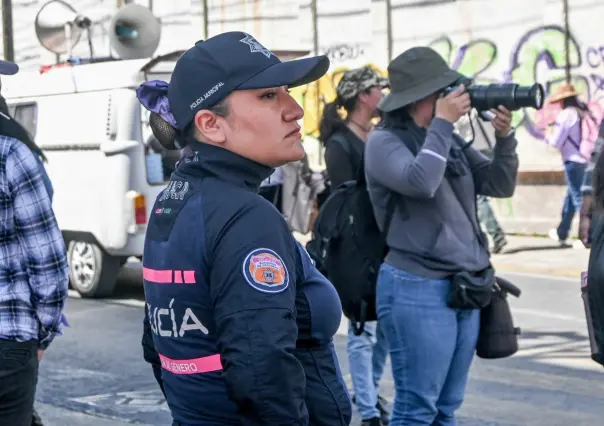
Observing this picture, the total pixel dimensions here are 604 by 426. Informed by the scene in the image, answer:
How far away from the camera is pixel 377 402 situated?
231 inches

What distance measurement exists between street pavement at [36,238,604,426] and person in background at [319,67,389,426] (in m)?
0.24

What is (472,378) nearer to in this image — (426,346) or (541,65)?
(426,346)

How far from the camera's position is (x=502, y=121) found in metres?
4.27

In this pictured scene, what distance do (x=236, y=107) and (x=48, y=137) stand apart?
886 cm

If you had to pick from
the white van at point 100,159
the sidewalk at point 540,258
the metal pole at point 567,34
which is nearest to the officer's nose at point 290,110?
the white van at point 100,159

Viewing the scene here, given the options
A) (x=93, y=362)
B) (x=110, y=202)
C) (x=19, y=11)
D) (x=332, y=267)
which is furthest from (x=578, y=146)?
(x=19, y=11)

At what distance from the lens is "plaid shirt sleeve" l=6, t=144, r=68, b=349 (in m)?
3.28

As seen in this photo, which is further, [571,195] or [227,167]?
[571,195]

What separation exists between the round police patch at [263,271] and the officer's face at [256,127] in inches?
9.9

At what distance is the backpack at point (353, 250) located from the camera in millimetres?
4734

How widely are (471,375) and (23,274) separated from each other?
412 centimetres

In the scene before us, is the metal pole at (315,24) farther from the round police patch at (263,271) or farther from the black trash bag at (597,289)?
the round police patch at (263,271)

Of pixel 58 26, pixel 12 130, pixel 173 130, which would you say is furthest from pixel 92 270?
pixel 173 130

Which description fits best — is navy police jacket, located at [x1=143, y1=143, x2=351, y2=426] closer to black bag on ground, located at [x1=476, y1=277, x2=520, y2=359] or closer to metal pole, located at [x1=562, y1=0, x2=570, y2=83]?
black bag on ground, located at [x1=476, y1=277, x2=520, y2=359]
